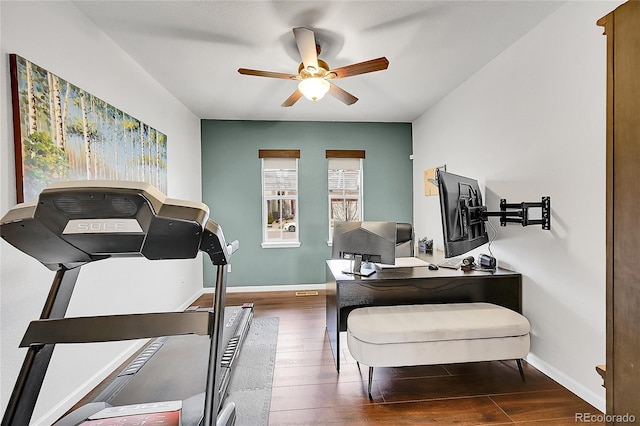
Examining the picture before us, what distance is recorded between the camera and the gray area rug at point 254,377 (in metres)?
1.89

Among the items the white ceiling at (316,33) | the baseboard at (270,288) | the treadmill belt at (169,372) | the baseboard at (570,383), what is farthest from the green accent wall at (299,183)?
the baseboard at (570,383)

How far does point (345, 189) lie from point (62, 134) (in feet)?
12.0

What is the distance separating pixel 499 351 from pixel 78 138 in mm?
3282

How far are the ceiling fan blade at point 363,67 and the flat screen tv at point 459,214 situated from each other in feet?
3.06

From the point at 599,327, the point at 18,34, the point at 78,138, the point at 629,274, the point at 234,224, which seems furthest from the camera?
the point at 234,224

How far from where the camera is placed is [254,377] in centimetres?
229

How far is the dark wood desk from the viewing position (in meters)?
2.42

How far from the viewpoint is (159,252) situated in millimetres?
1034

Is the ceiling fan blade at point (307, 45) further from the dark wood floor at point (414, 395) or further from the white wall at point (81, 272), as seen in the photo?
the dark wood floor at point (414, 395)

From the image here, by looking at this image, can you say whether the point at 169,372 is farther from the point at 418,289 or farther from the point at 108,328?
the point at 418,289

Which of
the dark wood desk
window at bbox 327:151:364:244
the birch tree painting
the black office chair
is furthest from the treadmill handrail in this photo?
window at bbox 327:151:364:244

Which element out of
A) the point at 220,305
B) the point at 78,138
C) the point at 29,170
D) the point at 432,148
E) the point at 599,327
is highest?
the point at 432,148

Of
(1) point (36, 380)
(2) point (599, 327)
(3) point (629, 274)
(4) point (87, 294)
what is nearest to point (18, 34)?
(4) point (87, 294)

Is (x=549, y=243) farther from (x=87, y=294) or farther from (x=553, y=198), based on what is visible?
(x=87, y=294)
